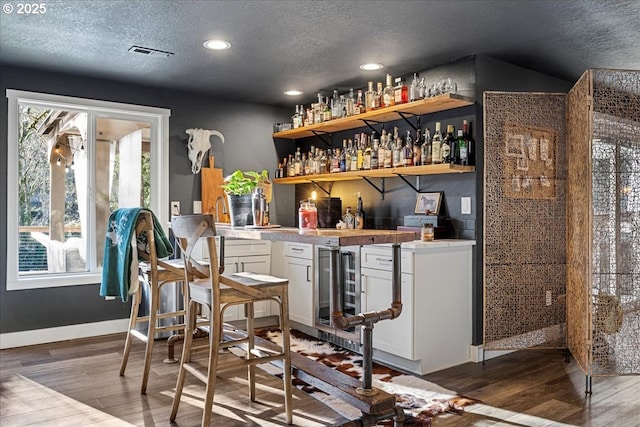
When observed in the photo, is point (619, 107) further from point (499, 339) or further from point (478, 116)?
point (499, 339)

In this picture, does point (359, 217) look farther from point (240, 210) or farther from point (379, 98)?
point (240, 210)

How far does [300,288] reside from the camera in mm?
4500

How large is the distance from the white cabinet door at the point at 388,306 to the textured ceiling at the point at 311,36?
164cm

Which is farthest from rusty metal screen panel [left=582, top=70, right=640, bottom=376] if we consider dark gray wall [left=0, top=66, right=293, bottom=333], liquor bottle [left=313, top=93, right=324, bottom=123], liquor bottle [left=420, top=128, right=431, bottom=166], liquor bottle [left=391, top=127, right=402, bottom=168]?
dark gray wall [left=0, top=66, right=293, bottom=333]

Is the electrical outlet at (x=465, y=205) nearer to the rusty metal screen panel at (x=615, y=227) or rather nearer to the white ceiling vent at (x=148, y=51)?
the rusty metal screen panel at (x=615, y=227)

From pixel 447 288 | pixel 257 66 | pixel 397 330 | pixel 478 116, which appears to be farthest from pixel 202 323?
pixel 478 116

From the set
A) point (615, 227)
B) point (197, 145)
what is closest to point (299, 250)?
point (197, 145)

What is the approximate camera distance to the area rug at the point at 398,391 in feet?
9.05

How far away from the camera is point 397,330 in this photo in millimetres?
3492

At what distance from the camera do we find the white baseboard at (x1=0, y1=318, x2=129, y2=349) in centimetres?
411

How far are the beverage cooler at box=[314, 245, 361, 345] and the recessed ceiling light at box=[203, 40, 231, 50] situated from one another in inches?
64.3

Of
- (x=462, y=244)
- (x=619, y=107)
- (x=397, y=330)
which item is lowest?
(x=397, y=330)

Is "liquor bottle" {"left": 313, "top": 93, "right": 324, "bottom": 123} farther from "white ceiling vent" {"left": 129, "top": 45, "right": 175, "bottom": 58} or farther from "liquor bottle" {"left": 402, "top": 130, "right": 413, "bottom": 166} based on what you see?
"white ceiling vent" {"left": 129, "top": 45, "right": 175, "bottom": 58}

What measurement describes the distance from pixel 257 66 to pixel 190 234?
2.04 metres
